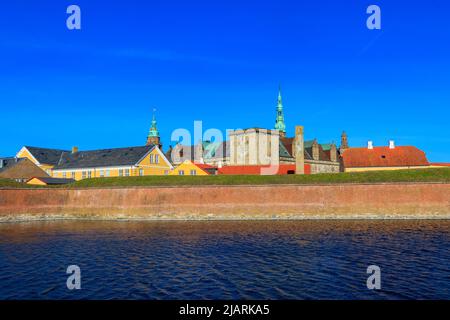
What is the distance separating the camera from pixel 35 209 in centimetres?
4056

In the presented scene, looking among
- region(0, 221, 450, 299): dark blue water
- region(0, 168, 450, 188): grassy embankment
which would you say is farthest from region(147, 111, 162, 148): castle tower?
region(0, 221, 450, 299): dark blue water

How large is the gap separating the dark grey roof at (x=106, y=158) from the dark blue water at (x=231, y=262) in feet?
90.0

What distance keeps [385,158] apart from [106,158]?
155 ft

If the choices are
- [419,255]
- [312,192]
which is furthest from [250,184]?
[419,255]

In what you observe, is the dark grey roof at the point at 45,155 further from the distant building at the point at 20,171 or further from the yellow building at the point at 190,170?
the yellow building at the point at 190,170

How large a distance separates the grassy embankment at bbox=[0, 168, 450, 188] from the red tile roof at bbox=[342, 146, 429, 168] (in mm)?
25393

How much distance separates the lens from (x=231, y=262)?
17.8 metres

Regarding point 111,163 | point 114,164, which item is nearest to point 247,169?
point 114,164

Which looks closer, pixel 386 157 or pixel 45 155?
pixel 386 157

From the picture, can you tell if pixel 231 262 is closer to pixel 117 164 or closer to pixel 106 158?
pixel 117 164

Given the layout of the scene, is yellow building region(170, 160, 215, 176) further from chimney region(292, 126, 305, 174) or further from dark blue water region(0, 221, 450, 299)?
dark blue water region(0, 221, 450, 299)
